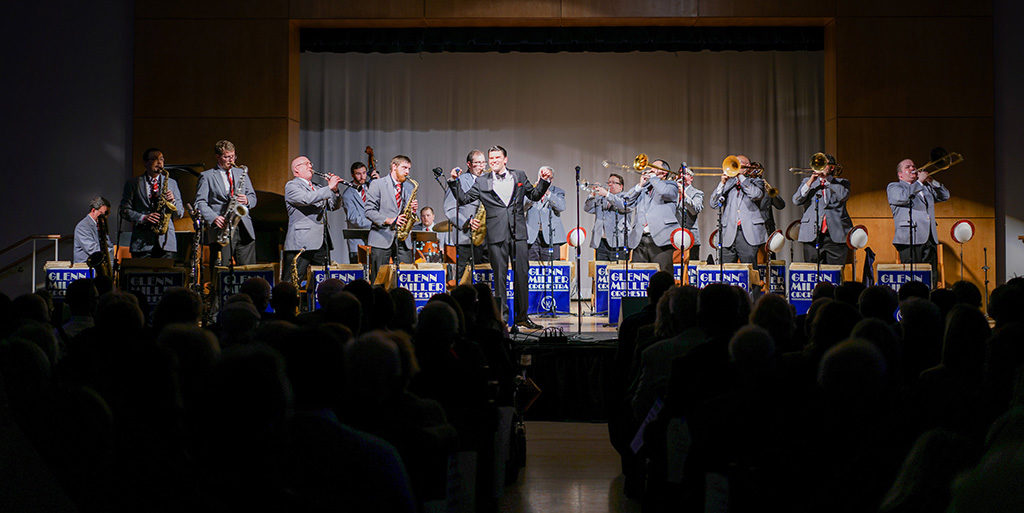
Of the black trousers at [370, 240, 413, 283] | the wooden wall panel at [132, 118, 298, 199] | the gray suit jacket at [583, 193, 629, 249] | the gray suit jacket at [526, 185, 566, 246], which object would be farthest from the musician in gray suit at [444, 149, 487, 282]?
the wooden wall panel at [132, 118, 298, 199]

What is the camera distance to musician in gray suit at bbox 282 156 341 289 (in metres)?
9.06

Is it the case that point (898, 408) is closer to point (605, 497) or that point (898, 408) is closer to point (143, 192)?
point (605, 497)

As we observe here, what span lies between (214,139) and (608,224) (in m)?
5.21

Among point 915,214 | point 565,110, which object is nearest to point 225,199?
point 915,214

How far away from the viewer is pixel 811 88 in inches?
584

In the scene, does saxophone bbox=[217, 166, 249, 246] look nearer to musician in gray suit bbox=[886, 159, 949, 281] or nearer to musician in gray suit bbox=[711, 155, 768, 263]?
musician in gray suit bbox=[711, 155, 768, 263]

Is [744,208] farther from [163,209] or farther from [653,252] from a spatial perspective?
[163,209]

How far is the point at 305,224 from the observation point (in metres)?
9.12

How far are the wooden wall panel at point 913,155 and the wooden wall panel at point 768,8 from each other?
1.46 meters

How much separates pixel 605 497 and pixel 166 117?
9.30 metres

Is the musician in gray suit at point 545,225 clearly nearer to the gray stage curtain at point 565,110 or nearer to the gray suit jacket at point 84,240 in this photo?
the gray stage curtain at point 565,110

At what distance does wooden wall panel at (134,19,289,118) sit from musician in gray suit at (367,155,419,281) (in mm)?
2949

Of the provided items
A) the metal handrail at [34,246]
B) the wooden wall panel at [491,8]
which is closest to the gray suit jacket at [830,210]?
the wooden wall panel at [491,8]

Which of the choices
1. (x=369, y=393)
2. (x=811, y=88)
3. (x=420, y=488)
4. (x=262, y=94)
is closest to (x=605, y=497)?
(x=420, y=488)
